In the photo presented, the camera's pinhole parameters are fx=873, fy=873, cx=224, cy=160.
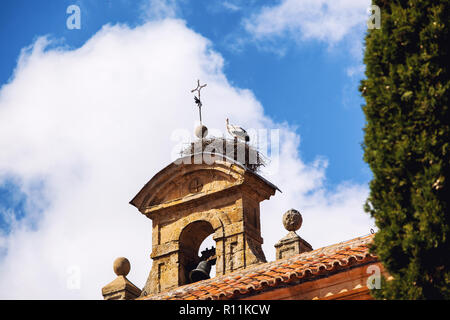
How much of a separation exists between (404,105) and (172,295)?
234 inches

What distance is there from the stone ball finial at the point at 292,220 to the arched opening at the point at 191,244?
1.53 meters

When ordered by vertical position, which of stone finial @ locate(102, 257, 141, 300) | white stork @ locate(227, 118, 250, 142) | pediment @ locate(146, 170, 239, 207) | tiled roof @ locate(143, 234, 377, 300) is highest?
white stork @ locate(227, 118, 250, 142)

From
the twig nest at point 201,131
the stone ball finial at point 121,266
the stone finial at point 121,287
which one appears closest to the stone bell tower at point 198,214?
the stone finial at point 121,287

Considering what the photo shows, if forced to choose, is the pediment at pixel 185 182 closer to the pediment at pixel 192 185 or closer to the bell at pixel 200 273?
the pediment at pixel 192 185

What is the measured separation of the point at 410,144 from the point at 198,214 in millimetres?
7246

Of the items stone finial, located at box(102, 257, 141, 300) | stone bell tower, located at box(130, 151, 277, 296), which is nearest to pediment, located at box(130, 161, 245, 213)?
stone bell tower, located at box(130, 151, 277, 296)

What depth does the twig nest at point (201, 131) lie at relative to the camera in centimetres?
1546

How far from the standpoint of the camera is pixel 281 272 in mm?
11273

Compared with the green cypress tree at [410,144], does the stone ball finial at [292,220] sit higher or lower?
higher

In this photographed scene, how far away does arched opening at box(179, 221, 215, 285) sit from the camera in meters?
14.3

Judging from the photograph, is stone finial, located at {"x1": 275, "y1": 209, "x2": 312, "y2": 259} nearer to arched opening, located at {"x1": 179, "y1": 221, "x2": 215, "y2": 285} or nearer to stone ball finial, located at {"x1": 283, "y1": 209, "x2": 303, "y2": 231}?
stone ball finial, located at {"x1": 283, "y1": 209, "x2": 303, "y2": 231}

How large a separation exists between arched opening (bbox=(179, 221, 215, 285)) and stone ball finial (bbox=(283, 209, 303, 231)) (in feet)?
5.01

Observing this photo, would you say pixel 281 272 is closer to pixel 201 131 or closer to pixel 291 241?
pixel 291 241

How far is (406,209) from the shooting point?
752 centimetres
